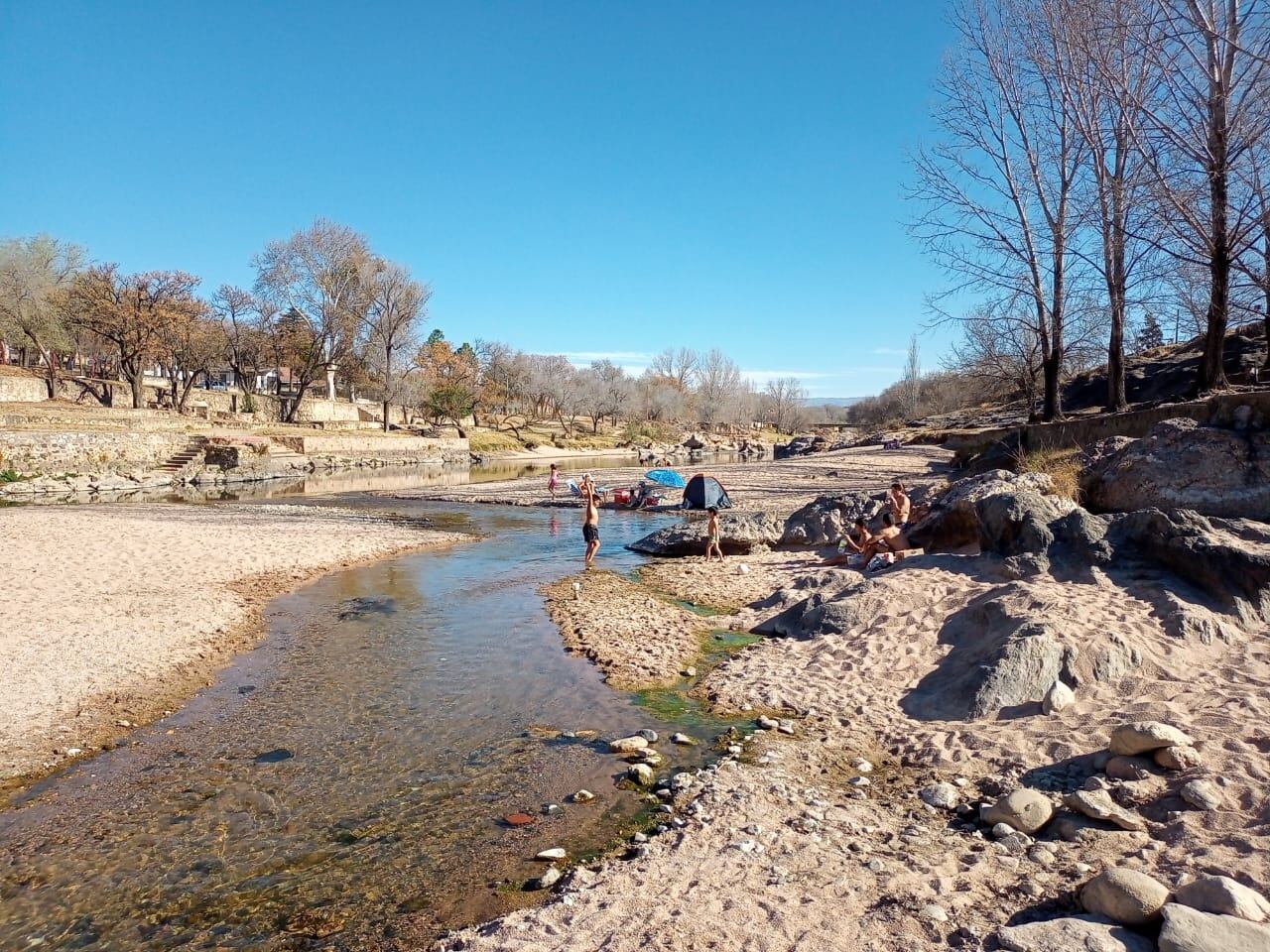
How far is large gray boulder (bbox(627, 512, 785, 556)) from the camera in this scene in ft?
60.8

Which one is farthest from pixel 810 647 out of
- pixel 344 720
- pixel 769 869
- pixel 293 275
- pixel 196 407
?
pixel 196 407

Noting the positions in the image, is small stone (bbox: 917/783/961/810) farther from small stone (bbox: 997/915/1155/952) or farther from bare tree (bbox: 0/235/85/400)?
bare tree (bbox: 0/235/85/400)

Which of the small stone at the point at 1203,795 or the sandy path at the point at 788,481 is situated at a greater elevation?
the sandy path at the point at 788,481

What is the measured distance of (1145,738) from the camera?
5.77 m

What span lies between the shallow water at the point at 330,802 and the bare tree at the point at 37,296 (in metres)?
56.9

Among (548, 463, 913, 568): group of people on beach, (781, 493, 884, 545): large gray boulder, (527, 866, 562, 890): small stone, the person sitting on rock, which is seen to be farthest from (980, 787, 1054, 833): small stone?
(781, 493, 884, 545): large gray boulder

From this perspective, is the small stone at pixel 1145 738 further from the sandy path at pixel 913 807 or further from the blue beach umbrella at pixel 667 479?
the blue beach umbrella at pixel 667 479

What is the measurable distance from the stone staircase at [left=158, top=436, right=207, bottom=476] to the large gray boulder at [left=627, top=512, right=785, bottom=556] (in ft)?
105

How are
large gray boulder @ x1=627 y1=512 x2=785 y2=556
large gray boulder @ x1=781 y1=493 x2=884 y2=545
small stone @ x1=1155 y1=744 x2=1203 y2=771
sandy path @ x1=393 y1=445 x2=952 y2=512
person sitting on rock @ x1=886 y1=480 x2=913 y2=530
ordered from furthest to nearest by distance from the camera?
sandy path @ x1=393 y1=445 x2=952 y2=512 → large gray boulder @ x1=627 y1=512 x2=785 y2=556 → large gray boulder @ x1=781 y1=493 x2=884 y2=545 → person sitting on rock @ x1=886 y1=480 x2=913 y2=530 → small stone @ x1=1155 y1=744 x2=1203 y2=771

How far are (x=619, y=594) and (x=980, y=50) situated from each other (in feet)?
58.6

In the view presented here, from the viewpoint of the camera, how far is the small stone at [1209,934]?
3.54m

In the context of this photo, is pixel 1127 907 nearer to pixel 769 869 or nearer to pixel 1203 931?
pixel 1203 931

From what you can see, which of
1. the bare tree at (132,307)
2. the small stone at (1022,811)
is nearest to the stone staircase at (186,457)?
the bare tree at (132,307)

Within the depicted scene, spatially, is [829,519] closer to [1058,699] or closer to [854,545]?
[854,545]
